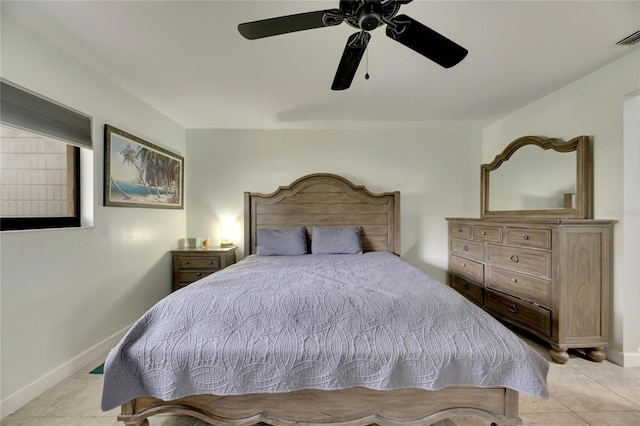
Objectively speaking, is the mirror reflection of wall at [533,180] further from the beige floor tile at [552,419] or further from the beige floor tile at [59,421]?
the beige floor tile at [59,421]

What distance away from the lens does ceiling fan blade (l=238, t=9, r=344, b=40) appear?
117 cm

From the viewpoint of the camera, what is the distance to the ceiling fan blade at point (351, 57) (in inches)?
51.5

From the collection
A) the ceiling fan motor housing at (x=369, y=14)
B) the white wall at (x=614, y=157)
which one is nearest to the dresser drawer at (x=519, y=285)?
the white wall at (x=614, y=157)

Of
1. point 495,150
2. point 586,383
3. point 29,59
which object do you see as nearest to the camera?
point 29,59

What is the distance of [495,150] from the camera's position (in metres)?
3.46

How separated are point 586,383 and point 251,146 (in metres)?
3.92

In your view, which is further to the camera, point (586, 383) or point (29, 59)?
point (586, 383)

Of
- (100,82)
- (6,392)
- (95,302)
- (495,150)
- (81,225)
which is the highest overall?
(100,82)

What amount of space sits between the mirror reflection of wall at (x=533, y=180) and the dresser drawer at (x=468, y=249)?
1.99 ft

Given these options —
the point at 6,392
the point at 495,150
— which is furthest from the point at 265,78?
the point at 495,150

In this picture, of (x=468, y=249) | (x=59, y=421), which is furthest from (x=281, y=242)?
(x=468, y=249)

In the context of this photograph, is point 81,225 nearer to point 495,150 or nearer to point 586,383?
point 586,383

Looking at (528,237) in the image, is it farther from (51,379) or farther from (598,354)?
(51,379)

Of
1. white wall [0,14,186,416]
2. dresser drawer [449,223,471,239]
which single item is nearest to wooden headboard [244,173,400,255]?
dresser drawer [449,223,471,239]
